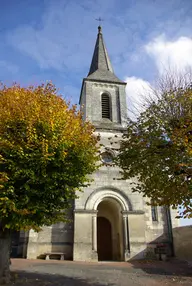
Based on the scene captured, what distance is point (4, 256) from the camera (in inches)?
339

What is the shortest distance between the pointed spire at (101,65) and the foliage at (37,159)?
46.3ft

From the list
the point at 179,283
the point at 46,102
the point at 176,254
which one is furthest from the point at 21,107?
the point at 176,254

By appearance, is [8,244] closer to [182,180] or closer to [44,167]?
[44,167]

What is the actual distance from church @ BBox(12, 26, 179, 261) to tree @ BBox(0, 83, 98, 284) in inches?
166

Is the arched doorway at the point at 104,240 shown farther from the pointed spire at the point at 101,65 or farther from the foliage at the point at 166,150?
the pointed spire at the point at 101,65

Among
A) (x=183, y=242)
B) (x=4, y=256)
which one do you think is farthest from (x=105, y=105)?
(x=4, y=256)

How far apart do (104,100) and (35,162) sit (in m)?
14.8

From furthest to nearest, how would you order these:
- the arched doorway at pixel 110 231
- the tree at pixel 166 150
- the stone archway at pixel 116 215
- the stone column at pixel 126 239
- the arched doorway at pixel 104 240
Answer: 1. the arched doorway at pixel 104 240
2. the arched doorway at pixel 110 231
3. the stone archway at pixel 116 215
4. the stone column at pixel 126 239
5. the tree at pixel 166 150

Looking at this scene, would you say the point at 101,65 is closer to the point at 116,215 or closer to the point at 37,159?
the point at 116,215

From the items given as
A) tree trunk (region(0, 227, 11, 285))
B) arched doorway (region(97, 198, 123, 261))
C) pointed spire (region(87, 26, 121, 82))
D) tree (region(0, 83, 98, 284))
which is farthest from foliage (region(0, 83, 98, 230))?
pointed spire (region(87, 26, 121, 82))

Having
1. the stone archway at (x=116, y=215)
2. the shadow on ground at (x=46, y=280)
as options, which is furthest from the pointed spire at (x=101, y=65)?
the shadow on ground at (x=46, y=280)

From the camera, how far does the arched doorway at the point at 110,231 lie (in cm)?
1744

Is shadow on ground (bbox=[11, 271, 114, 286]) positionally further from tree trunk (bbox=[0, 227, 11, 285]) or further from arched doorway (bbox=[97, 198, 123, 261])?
arched doorway (bbox=[97, 198, 123, 261])

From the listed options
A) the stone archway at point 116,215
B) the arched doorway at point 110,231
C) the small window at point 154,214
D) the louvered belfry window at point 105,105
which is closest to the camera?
the stone archway at point 116,215
